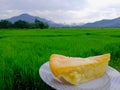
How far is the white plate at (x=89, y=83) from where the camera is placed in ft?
→ 5.86

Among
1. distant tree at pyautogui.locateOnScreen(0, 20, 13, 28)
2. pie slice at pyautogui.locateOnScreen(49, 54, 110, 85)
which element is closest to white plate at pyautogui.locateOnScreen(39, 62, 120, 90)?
pie slice at pyautogui.locateOnScreen(49, 54, 110, 85)

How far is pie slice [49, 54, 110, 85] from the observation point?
70.8 inches

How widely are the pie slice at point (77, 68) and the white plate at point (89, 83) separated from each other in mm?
31

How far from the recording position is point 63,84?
1.81 metres

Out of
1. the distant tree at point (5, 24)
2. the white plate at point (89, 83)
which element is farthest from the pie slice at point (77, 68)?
the distant tree at point (5, 24)

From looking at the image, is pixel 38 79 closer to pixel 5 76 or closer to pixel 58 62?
pixel 5 76

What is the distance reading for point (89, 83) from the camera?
1872mm

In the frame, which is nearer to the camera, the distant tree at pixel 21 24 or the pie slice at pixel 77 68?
the pie slice at pixel 77 68

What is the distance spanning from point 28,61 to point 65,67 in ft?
2.60

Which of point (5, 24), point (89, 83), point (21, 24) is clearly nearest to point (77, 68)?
point (89, 83)

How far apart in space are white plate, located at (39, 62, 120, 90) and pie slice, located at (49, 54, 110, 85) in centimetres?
3

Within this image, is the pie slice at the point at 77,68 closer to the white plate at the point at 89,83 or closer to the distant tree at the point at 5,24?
the white plate at the point at 89,83

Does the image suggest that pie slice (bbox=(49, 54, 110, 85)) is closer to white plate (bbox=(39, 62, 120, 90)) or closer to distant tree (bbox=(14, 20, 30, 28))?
white plate (bbox=(39, 62, 120, 90))

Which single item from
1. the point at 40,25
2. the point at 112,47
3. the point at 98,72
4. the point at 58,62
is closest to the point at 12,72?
the point at 58,62
